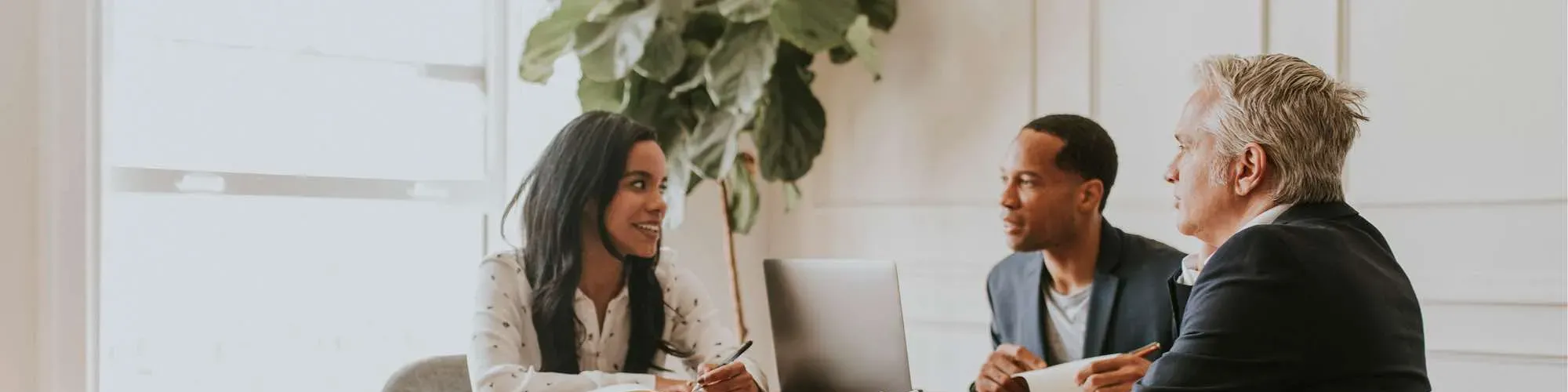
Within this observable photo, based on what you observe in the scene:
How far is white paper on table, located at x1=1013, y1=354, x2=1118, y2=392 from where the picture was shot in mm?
1960

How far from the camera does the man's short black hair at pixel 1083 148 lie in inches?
94.0

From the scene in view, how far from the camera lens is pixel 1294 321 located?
1.52m

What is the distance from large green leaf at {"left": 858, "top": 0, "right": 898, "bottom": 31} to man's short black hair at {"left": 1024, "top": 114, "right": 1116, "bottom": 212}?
4.32 ft

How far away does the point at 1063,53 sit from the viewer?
3.55 metres

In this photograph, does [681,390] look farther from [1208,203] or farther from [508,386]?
[1208,203]

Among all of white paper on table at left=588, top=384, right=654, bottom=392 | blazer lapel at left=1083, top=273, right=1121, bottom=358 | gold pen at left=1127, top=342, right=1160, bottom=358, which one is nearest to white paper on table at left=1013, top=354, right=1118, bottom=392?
gold pen at left=1127, top=342, right=1160, bottom=358

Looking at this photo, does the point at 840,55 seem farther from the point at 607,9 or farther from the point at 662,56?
the point at 607,9

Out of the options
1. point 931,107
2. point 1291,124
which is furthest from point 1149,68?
point 1291,124

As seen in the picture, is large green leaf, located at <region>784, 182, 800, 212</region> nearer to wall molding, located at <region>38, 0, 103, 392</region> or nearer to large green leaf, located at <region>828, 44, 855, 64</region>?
large green leaf, located at <region>828, 44, 855, 64</region>

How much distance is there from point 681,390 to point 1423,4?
1.82 m

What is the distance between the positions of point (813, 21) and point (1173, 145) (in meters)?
0.90

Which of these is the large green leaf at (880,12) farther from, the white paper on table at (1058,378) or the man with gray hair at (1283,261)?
the man with gray hair at (1283,261)

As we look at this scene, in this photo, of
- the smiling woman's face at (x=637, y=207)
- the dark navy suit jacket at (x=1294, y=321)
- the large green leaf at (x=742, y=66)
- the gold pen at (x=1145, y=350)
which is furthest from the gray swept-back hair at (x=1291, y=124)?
the large green leaf at (x=742, y=66)

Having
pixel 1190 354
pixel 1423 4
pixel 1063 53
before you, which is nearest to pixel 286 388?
pixel 1063 53
